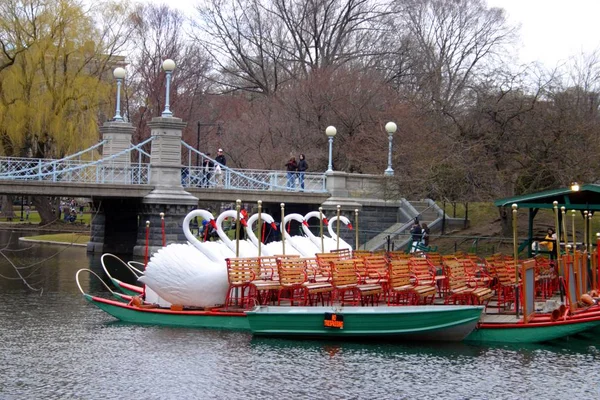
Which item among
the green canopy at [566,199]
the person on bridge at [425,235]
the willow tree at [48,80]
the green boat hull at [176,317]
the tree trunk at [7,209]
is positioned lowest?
the green boat hull at [176,317]

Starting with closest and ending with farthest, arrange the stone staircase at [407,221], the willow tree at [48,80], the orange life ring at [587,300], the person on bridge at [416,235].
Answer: the orange life ring at [587,300], the person on bridge at [416,235], the stone staircase at [407,221], the willow tree at [48,80]

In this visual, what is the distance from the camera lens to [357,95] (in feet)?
165

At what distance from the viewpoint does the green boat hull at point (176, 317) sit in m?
20.8

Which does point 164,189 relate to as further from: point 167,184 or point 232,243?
point 232,243

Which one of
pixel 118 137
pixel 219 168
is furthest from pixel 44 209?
pixel 219 168

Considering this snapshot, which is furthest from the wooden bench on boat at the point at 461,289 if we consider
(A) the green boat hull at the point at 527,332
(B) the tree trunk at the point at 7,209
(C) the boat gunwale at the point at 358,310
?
(B) the tree trunk at the point at 7,209

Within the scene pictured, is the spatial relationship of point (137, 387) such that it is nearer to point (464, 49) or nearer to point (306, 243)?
point (306, 243)

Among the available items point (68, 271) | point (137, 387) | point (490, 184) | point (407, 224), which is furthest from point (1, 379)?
point (407, 224)

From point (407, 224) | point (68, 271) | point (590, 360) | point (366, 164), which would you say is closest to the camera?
point (590, 360)

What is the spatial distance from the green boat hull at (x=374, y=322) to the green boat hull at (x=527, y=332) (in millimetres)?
358

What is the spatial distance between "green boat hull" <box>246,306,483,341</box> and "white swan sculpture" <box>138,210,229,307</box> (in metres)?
1.56

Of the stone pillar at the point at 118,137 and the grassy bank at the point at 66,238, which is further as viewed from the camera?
the grassy bank at the point at 66,238

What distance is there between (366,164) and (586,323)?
27.1m

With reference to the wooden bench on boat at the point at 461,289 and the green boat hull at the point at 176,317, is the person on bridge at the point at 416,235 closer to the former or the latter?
the wooden bench on boat at the point at 461,289
